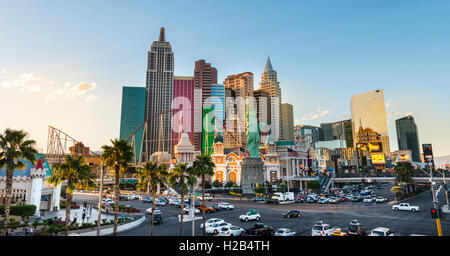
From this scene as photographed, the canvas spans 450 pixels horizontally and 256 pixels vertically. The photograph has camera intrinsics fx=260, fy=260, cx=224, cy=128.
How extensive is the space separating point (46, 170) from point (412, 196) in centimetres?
9139

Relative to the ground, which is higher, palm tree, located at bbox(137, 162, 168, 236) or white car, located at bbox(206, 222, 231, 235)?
palm tree, located at bbox(137, 162, 168, 236)

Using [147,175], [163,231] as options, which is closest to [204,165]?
[147,175]

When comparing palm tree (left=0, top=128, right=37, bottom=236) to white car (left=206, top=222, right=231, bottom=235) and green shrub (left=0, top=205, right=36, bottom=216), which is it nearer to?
green shrub (left=0, top=205, right=36, bottom=216)

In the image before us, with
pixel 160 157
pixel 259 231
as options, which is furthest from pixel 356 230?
pixel 160 157

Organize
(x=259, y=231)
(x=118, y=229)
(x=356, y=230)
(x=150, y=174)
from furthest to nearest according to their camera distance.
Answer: (x=118, y=229), (x=150, y=174), (x=259, y=231), (x=356, y=230)

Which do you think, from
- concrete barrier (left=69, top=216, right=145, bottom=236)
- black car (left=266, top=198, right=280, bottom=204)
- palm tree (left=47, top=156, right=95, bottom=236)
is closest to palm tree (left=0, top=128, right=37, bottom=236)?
palm tree (left=47, top=156, right=95, bottom=236)

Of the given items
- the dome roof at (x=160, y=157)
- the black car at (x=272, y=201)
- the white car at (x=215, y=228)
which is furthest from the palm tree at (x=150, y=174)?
the dome roof at (x=160, y=157)

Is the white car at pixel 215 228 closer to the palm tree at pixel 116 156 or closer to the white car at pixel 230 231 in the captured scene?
the white car at pixel 230 231

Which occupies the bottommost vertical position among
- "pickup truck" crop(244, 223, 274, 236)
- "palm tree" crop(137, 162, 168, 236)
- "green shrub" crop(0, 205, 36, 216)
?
"pickup truck" crop(244, 223, 274, 236)

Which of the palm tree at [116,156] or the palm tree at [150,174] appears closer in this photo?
the palm tree at [116,156]

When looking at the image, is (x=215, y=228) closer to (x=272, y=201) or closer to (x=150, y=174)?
(x=150, y=174)

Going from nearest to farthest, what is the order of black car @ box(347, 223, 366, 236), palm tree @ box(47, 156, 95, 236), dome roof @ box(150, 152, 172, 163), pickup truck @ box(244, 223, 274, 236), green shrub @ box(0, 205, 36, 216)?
palm tree @ box(47, 156, 95, 236) → black car @ box(347, 223, 366, 236) → pickup truck @ box(244, 223, 274, 236) → green shrub @ box(0, 205, 36, 216) → dome roof @ box(150, 152, 172, 163)
